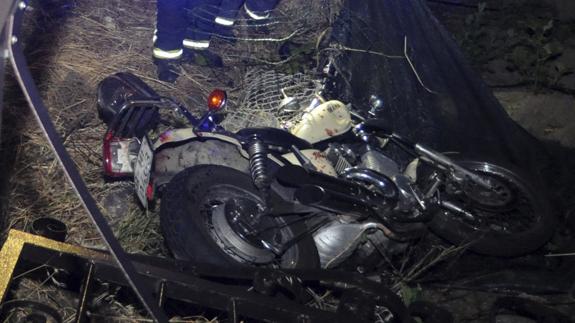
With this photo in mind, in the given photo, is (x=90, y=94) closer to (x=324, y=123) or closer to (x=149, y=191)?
(x=149, y=191)

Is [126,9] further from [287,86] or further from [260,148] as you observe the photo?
[260,148]

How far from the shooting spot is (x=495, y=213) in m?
4.40

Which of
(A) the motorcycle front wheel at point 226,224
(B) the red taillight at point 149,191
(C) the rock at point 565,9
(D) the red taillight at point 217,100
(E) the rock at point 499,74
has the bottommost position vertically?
(A) the motorcycle front wheel at point 226,224

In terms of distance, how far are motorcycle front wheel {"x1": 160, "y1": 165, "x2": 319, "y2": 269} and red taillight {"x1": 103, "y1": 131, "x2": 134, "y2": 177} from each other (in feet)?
1.02

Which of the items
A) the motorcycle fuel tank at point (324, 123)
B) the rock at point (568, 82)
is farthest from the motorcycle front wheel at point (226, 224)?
the rock at point (568, 82)

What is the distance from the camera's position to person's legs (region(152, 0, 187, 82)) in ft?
16.9

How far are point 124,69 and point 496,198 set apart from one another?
3.71 m

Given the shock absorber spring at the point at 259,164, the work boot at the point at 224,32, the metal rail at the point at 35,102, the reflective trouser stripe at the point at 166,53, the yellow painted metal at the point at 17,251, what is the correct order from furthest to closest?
the work boot at the point at 224,32 < the reflective trouser stripe at the point at 166,53 < the shock absorber spring at the point at 259,164 < the yellow painted metal at the point at 17,251 < the metal rail at the point at 35,102

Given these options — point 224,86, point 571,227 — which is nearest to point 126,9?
point 224,86

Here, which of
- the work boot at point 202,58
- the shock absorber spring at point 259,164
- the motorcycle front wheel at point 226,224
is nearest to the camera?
the motorcycle front wheel at point 226,224

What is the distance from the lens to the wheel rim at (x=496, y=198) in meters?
4.26

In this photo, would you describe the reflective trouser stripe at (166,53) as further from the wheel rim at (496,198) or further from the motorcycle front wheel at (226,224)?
the wheel rim at (496,198)

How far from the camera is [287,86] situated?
516cm

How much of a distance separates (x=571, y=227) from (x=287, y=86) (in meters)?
2.88
